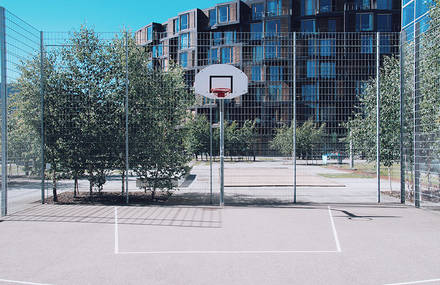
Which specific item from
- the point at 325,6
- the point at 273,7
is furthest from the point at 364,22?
the point at 273,7

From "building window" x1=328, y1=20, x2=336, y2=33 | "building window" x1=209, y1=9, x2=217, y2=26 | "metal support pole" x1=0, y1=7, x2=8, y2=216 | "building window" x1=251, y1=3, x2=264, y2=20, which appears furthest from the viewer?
"building window" x1=209, y1=9, x2=217, y2=26

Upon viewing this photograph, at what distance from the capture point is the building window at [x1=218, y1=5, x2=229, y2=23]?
5603cm

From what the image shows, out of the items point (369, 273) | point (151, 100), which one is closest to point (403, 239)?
point (369, 273)

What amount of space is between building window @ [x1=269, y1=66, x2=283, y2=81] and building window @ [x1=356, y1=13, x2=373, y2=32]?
149 feet

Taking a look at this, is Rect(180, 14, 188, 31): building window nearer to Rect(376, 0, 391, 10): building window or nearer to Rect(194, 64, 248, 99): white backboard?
Rect(376, 0, 391, 10): building window

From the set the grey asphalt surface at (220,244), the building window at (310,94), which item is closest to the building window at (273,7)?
the building window at (310,94)

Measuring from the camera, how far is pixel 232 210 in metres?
9.29

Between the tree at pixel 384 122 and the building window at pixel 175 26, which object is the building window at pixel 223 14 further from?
the tree at pixel 384 122

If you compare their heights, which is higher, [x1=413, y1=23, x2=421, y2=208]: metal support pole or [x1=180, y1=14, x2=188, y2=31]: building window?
[x1=180, y1=14, x2=188, y2=31]: building window

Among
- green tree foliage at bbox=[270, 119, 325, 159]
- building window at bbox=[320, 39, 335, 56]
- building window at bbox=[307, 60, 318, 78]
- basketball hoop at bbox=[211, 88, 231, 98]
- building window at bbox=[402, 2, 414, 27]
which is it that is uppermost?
building window at bbox=[402, 2, 414, 27]

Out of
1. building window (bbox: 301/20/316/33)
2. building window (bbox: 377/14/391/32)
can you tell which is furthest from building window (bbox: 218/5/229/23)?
building window (bbox: 377/14/391/32)

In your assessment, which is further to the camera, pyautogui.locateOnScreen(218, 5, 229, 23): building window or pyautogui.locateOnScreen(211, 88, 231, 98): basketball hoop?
pyautogui.locateOnScreen(218, 5, 229, 23): building window

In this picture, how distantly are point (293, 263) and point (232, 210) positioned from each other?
4.23 metres

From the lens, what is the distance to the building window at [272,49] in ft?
34.5
